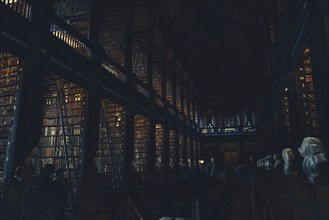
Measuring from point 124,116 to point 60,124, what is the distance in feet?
6.56

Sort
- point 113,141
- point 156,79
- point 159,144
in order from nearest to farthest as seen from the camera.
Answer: point 113,141, point 159,144, point 156,79

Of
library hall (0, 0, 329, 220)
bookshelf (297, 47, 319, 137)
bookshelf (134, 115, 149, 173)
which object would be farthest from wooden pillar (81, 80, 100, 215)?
bookshelf (297, 47, 319, 137)

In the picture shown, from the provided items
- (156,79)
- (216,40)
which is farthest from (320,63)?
(216,40)

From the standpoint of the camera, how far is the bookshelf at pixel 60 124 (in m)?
6.69

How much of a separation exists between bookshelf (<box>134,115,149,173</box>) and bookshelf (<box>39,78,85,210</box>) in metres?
3.83

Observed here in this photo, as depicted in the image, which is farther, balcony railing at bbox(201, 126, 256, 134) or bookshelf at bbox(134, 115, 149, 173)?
balcony railing at bbox(201, 126, 256, 134)

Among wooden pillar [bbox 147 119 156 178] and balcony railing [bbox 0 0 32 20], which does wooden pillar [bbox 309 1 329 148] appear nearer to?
balcony railing [bbox 0 0 32 20]

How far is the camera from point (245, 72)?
75.9ft

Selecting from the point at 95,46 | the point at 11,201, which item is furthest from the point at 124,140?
the point at 11,201

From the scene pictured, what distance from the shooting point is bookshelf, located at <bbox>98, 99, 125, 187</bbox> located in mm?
8070

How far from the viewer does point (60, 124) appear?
6852mm

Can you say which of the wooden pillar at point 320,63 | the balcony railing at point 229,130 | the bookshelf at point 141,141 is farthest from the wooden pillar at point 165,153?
the balcony railing at point 229,130

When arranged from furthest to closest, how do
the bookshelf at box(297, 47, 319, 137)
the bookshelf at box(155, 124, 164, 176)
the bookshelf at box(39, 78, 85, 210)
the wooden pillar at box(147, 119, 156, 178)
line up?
the bookshelf at box(155, 124, 164, 176), the wooden pillar at box(147, 119, 156, 178), the bookshelf at box(39, 78, 85, 210), the bookshelf at box(297, 47, 319, 137)

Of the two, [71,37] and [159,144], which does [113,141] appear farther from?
[159,144]
